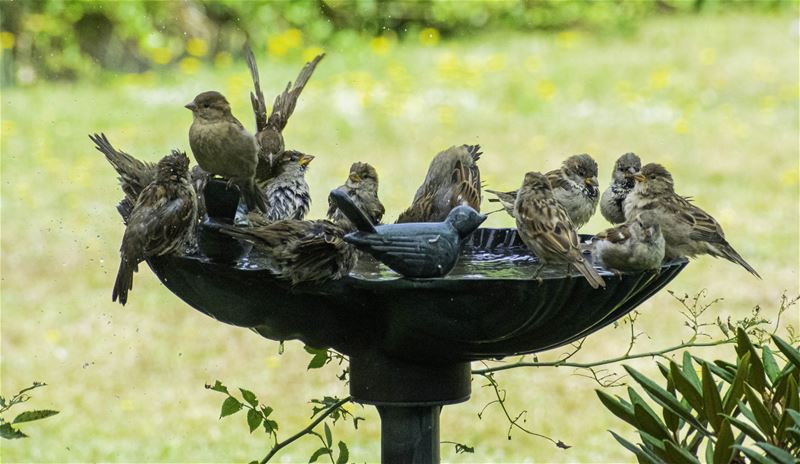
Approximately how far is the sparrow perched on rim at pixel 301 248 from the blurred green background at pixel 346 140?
→ 11.9 feet

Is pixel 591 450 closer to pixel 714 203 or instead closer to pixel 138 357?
pixel 138 357

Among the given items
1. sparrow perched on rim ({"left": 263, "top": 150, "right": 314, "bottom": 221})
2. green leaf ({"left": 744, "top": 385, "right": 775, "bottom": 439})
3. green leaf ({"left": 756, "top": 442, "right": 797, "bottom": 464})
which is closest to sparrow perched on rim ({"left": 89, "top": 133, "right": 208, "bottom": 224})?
sparrow perched on rim ({"left": 263, "top": 150, "right": 314, "bottom": 221})

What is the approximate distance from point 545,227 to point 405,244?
720mm

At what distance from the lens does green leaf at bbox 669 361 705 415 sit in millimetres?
3215

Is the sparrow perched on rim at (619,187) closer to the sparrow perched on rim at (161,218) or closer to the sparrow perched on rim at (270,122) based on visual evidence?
the sparrow perched on rim at (270,122)

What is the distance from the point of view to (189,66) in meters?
13.2

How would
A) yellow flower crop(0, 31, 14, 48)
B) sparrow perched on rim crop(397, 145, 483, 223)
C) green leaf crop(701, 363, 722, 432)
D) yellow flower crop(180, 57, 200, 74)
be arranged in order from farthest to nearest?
yellow flower crop(180, 57, 200, 74) → yellow flower crop(0, 31, 14, 48) → sparrow perched on rim crop(397, 145, 483, 223) → green leaf crop(701, 363, 722, 432)

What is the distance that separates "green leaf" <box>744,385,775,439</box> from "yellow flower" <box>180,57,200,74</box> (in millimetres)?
10621

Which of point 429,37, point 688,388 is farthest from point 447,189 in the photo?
point 429,37

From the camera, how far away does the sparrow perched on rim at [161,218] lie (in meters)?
3.72

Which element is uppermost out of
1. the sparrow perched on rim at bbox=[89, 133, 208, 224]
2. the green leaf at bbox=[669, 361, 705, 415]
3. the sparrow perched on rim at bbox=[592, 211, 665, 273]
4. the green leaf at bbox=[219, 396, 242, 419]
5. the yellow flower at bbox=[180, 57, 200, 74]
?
the yellow flower at bbox=[180, 57, 200, 74]

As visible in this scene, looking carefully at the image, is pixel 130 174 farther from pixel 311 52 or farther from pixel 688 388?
pixel 311 52

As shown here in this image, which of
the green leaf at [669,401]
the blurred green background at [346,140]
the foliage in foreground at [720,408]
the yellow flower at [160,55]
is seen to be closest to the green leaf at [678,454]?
the foliage in foreground at [720,408]

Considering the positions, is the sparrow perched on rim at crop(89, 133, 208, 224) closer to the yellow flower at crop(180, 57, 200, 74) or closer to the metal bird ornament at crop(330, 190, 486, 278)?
the metal bird ornament at crop(330, 190, 486, 278)
